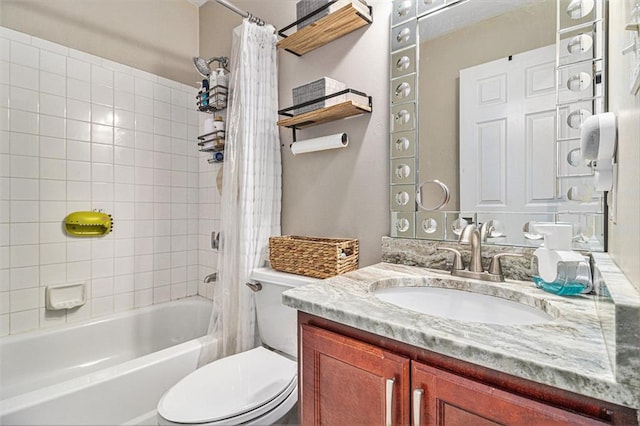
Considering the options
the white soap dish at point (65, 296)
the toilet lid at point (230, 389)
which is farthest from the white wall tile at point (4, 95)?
the toilet lid at point (230, 389)

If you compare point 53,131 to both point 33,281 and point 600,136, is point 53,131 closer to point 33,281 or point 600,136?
point 33,281

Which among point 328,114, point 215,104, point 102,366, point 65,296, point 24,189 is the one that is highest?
point 215,104

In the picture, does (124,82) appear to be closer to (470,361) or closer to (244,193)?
(244,193)

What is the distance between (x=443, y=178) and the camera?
1152mm

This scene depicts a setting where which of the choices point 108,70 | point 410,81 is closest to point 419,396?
point 410,81

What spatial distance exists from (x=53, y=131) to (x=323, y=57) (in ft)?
5.03

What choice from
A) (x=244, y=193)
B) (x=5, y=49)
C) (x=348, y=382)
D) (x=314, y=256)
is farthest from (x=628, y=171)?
(x=5, y=49)

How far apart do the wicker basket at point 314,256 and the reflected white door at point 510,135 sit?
497 millimetres

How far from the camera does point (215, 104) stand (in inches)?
76.9

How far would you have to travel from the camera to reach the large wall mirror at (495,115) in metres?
0.91

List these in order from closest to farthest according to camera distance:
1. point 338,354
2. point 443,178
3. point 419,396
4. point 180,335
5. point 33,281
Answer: point 419,396 → point 338,354 → point 443,178 → point 33,281 → point 180,335

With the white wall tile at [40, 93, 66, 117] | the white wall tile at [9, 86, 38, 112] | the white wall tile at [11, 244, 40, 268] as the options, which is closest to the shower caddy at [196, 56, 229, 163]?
the white wall tile at [40, 93, 66, 117]

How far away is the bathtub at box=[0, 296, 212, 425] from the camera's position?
3.65 feet

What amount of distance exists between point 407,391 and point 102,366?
1931 mm
